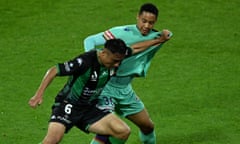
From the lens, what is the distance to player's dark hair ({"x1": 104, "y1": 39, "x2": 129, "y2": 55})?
944 centimetres

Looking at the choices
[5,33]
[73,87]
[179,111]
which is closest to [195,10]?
[5,33]

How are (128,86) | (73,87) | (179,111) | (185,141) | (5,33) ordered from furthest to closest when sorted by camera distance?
1. (5,33)
2. (179,111)
3. (185,141)
4. (128,86)
5. (73,87)

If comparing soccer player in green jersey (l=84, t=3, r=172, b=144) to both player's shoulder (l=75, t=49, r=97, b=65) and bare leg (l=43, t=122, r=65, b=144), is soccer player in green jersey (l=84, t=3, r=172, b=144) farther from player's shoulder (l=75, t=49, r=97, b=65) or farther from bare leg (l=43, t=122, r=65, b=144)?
bare leg (l=43, t=122, r=65, b=144)

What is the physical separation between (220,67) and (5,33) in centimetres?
396

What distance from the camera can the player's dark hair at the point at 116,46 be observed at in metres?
9.44

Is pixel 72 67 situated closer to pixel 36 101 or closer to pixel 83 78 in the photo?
pixel 83 78

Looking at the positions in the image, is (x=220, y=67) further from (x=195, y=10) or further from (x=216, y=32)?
(x=195, y=10)

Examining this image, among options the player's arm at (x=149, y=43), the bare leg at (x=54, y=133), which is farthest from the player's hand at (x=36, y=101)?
the player's arm at (x=149, y=43)

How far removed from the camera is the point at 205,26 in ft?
54.3

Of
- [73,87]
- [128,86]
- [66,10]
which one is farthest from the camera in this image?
[66,10]

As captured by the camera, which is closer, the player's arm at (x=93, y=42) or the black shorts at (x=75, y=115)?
the black shorts at (x=75, y=115)

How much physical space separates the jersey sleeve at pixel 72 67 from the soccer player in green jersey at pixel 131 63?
0.58m

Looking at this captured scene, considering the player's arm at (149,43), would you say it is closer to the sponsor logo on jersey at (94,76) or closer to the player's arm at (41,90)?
the sponsor logo on jersey at (94,76)

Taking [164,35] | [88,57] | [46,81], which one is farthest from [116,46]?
[164,35]
